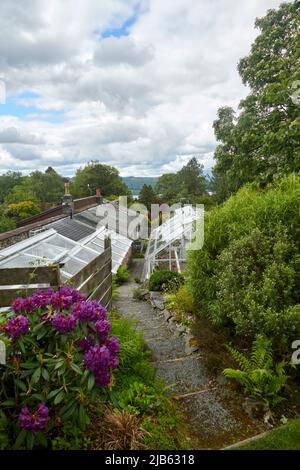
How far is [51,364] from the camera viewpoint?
232 cm

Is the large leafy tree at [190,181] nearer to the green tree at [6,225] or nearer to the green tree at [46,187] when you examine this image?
the green tree at [46,187]

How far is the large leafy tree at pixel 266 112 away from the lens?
974 cm

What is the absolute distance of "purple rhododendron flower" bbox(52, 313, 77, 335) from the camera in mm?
2309

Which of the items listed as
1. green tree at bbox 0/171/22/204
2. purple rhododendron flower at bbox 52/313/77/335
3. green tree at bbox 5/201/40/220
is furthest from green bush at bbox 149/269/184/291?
green tree at bbox 0/171/22/204

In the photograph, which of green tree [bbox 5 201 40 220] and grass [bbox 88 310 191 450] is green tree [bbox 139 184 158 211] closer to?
green tree [bbox 5 201 40 220]

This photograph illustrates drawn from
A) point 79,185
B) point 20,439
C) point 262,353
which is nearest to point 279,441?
point 262,353

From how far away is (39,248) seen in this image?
443 inches

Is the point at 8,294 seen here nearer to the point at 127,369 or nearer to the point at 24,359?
the point at 24,359

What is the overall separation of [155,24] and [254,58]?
23.6ft

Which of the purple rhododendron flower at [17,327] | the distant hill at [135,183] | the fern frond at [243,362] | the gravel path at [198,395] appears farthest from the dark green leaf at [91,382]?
the distant hill at [135,183]

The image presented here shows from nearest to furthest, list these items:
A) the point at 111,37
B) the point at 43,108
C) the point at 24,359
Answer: the point at 24,359, the point at 111,37, the point at 43,108

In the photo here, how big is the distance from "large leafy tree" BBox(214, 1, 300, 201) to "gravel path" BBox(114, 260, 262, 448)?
6.75 m

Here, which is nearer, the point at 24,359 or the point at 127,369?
the point at 24,359

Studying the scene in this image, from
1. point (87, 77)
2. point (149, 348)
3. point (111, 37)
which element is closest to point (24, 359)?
point (149, 348)
